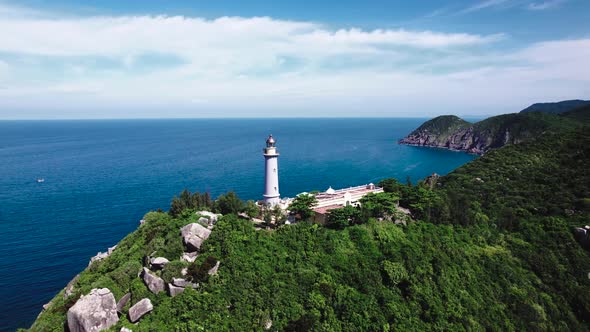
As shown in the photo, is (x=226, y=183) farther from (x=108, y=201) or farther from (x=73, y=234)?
(x=73, y=234)

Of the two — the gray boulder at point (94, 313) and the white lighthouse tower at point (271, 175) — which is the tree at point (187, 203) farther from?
the gray boulder at point (94, 313)

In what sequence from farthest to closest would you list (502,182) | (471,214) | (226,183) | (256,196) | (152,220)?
1. (226,183)
2. (256,196)
3. (502,182)
4. (471,214)
5. (152,220)

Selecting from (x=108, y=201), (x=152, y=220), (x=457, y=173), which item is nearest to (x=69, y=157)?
(x=108, y=201)

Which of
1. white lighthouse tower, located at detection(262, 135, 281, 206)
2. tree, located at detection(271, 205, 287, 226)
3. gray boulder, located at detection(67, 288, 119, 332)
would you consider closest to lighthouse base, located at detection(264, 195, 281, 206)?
white lighthouse tower, located at detection(262, 135, 281, 206)

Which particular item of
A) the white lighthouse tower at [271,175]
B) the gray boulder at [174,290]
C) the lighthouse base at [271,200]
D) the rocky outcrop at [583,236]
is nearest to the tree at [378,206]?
the lighthouse base at [271,200]

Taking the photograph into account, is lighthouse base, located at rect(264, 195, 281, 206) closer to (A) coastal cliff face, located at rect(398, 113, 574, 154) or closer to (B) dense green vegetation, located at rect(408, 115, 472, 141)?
(A) coastal cliff face, located at rect(398, 113, 574, 154)

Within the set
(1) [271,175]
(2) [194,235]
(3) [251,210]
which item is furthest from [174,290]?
(1) [271,175]
